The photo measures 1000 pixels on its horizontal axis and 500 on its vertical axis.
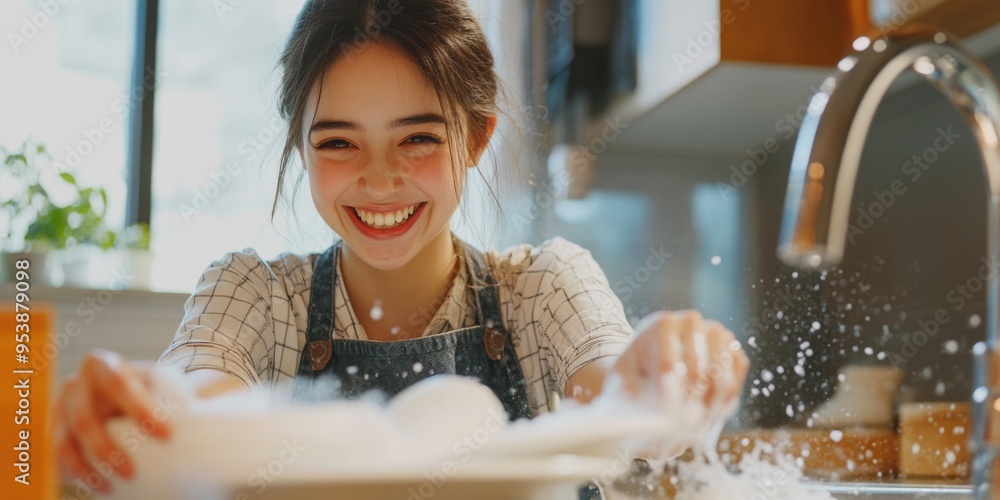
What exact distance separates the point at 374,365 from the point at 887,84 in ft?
2.30

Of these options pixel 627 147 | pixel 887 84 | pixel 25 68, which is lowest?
pixel 887 84

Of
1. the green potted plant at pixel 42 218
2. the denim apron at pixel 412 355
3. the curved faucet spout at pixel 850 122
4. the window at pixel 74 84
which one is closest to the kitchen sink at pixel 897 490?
the denim apron at pixel 412 355

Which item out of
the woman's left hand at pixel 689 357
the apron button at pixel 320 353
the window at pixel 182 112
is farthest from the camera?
the window at pixel 182 112

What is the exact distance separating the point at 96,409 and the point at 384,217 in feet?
1.67

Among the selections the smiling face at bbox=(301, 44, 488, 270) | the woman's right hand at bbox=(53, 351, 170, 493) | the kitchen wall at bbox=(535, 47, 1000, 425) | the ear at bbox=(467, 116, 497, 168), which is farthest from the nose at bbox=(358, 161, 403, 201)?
the kitchen wall at bbox=(535, 47, 1000, 425)

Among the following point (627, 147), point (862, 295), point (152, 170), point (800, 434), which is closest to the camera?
point (800, 434)

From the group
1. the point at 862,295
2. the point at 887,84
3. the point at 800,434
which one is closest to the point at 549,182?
the point at 862,295

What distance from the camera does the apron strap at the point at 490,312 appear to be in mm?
1054

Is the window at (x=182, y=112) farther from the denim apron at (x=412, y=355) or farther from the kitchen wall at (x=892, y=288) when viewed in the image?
the denim apron at (x=412, y=355)

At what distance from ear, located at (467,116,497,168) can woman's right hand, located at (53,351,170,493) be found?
63cm

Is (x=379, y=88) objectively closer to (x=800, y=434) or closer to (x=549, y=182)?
(x=800, y=434)

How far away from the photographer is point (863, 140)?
40 cm

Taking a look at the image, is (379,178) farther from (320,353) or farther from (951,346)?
(951,346)

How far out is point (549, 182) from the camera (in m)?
2.02
